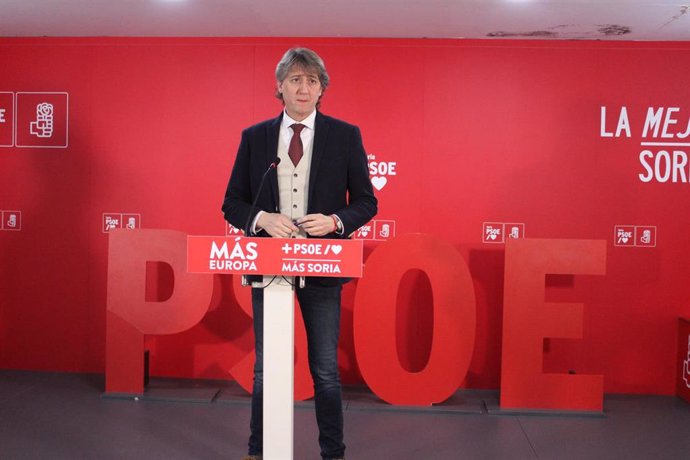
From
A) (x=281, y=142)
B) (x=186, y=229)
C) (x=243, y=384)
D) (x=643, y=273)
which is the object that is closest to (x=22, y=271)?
(x=186, y=229)

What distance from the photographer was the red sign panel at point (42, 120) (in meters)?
4.36

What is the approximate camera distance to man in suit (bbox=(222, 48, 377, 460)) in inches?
94.3

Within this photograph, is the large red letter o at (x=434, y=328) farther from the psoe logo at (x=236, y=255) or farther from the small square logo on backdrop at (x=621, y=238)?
the psoe logo at (x=236, y=255)

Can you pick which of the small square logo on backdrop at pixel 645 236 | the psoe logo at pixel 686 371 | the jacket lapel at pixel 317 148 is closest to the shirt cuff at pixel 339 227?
the jacket lapel at pixel 317 148

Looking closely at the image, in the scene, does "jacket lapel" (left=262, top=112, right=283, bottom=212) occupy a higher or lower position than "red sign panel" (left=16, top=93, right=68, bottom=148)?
lower

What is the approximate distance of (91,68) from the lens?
4336mm

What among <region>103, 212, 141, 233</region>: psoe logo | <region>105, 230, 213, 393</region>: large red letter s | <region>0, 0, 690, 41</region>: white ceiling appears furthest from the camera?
<region>103, 212, 141, 233</region>: psoe logo

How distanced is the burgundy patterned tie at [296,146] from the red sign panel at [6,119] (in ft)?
8.82

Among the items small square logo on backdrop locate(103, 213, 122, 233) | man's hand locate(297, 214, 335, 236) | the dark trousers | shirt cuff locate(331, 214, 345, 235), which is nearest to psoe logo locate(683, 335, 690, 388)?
the dark trousers

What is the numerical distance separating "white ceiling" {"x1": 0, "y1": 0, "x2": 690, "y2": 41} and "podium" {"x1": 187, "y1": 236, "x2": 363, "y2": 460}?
1829mm

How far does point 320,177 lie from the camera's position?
8.05 ft

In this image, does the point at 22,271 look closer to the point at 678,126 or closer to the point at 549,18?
the point at 549,18

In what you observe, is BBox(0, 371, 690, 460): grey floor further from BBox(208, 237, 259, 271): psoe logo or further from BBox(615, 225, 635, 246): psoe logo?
BBox(208, 237, 259, 271): psoe logo

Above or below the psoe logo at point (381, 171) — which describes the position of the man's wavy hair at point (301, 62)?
above
